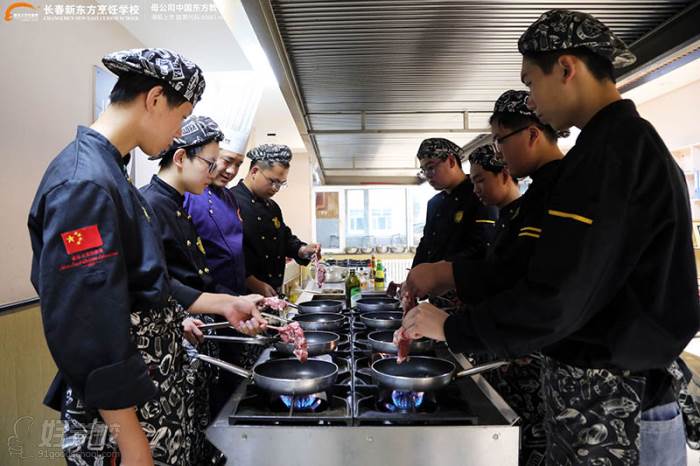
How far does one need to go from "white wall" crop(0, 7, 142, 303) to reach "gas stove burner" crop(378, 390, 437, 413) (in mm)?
1768

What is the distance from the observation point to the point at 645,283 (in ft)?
2.73

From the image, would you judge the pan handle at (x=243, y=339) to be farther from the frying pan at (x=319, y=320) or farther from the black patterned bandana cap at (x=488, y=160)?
the black patterned bandana cap at (x=488, y=160)

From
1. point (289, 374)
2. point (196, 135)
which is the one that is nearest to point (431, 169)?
point (196, 135)

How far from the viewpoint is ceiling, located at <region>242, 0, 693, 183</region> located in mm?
1297

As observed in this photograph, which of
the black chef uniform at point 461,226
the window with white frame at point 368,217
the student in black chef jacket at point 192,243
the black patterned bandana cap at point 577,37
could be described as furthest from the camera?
the window with white frame at point 368,217

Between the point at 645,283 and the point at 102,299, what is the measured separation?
1006 millimetres

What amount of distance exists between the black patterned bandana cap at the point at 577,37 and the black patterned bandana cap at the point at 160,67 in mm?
774

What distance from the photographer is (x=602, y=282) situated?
808mm

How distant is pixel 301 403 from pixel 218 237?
3.83 ft

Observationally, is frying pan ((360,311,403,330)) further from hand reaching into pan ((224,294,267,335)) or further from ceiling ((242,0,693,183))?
ceiling ((242,0,693,183))

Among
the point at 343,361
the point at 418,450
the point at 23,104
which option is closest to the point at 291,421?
the point at 418,450

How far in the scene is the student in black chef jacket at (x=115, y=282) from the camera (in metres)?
0.76

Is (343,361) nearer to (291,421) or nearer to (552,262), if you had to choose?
(291,421)

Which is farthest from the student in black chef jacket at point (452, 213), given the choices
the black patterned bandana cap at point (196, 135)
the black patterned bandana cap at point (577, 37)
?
the black patterned bandana cap at point (577, 37)
